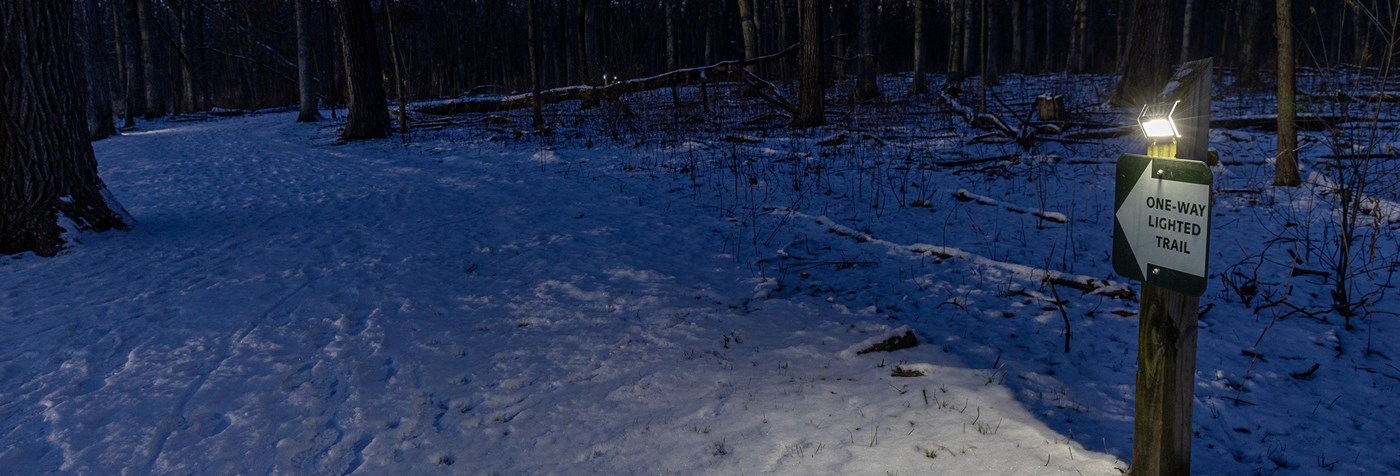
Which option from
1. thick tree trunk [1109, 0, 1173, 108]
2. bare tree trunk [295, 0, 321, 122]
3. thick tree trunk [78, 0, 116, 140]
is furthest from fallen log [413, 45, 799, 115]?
thick tree trunk [78, 0, 116, 140]

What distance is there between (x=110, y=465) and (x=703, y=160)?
771 centimetres

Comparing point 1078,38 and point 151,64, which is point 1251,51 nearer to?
point 1078,38

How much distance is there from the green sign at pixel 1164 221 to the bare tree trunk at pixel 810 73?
10091 mm

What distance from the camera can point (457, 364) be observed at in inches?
159

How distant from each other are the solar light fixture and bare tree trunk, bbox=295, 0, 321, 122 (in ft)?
63.9

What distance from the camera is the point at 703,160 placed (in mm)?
10094

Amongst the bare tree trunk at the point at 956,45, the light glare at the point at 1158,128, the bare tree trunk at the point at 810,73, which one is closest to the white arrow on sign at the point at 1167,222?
the light glare at the point at 1158,128

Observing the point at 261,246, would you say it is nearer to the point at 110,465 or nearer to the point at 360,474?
the point at 110,465

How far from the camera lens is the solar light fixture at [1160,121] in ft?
7.32

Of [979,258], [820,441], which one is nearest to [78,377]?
[820,441]

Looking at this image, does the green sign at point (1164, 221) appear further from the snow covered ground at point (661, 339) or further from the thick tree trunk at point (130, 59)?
the thick tree trunk at point (130, 59)

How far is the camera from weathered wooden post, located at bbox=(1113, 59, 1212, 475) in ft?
7.11

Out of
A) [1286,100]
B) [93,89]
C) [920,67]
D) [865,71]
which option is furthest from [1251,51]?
[93,89]

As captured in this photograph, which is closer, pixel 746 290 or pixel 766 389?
pixel 766 389
